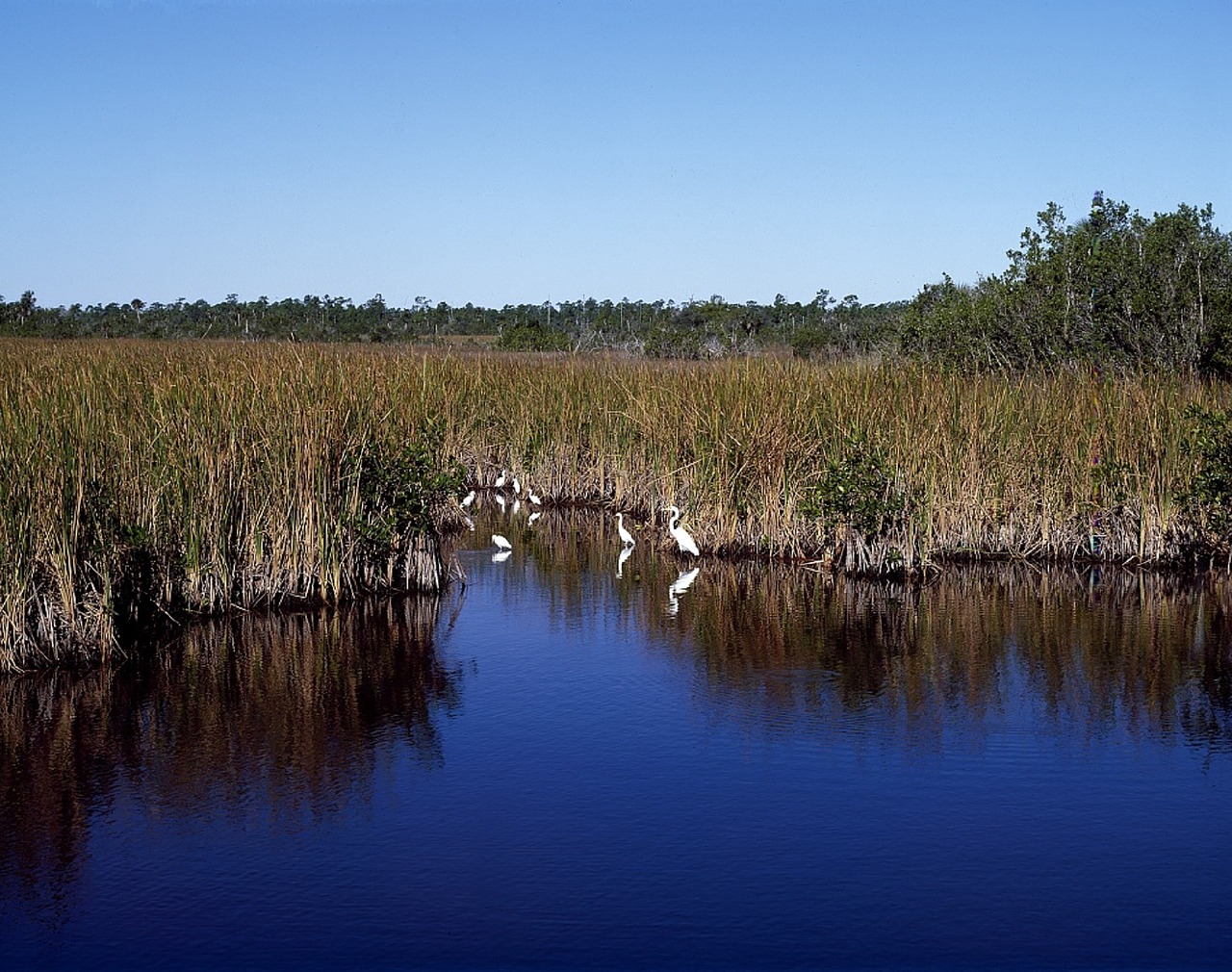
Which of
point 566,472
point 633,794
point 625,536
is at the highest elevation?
point 566,472

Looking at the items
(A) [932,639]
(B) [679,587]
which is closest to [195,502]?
(B) [679,587]

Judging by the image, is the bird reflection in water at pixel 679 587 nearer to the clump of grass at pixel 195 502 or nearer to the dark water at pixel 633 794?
the dark water at pixel 633 794

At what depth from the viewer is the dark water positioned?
378cm

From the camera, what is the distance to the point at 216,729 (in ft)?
18.6

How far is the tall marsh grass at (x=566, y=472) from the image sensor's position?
22.0 ft

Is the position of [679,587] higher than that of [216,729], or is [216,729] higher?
[679,587]

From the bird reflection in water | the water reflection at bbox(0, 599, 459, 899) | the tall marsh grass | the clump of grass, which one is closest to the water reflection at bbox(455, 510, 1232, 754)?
the bird reflection in water

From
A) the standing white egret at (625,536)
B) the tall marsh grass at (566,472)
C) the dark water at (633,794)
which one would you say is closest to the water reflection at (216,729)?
the dark water at (633,794)

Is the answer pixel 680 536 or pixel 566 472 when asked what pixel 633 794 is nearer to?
pixel 680 536

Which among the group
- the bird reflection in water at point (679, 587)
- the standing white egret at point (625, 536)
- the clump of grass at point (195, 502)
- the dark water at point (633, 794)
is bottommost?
the dark water at point (633, 794)

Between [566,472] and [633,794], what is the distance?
8373 mm

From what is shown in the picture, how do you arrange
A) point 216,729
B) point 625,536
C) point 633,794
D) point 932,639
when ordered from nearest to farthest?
point 633,794, point 216,729, point 932,639, point 625,536

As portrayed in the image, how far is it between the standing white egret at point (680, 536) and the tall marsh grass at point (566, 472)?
151 mm

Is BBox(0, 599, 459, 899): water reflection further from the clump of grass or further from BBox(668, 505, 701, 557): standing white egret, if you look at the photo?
BBox(668, 505, 701, 557): standing white egret
